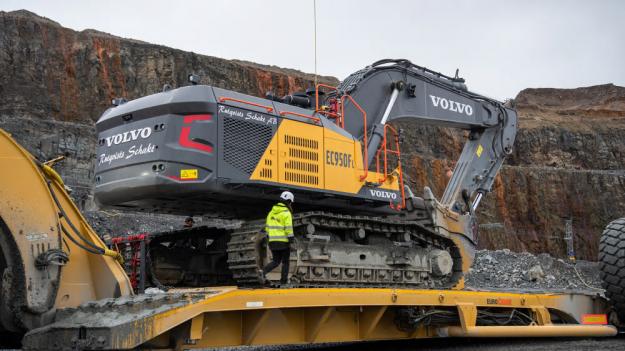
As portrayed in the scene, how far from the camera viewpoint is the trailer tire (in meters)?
8.62

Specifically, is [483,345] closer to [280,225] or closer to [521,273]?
[280,225]

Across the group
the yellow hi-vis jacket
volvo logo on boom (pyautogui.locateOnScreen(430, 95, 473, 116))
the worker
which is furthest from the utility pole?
the yellow hi-vis jacket

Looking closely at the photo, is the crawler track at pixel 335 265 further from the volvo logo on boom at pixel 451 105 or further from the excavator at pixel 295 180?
the volvo logo on boom at pixel 451 105

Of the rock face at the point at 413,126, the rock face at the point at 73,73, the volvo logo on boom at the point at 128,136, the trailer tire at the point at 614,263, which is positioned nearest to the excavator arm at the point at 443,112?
the trailer tire at the point at 614,263

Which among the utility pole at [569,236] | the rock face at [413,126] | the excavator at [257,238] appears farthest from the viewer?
the utility pole at [569,236]

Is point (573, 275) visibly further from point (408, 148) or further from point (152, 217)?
point (408, 148)

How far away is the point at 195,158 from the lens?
7359 millimetres

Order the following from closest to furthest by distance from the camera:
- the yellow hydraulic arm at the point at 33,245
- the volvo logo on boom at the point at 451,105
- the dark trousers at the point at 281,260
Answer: the yellow hydraulic arm at the point at 33,245, the dark trousers at the point at 281,260, the volvo logo on boom at the point at 451,105

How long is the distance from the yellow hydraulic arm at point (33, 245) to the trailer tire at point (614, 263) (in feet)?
21.0

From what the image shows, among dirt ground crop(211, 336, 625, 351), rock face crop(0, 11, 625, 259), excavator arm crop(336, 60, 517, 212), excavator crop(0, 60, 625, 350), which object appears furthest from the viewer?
rock face crop(0, 11, 625, 259)

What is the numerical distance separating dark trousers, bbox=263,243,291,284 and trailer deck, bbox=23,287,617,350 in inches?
30.7

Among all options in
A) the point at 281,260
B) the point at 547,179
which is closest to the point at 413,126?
the point at 547,179

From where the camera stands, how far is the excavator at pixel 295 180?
744 cm

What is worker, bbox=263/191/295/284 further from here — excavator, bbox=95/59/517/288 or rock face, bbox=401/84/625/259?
rock face, bbox=401/84/625/259
